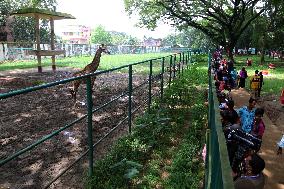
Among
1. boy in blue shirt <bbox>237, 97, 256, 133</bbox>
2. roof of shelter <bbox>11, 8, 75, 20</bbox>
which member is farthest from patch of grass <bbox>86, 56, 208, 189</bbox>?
roof of shelter <bbox>11, 8, 75, 20</bbox>

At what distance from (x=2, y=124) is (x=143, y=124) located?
2846mm

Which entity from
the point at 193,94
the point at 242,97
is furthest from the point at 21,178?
the point at 242,97

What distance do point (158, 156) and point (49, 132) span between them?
2.10 metres

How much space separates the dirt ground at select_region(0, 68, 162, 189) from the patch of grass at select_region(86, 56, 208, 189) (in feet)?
1.09

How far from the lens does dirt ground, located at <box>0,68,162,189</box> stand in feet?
15.4

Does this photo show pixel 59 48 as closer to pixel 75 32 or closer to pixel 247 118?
pixel 247 118

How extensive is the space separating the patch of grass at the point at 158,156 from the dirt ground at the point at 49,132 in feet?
1.09

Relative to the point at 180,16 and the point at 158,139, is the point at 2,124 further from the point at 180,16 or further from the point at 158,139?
the point at 180,16

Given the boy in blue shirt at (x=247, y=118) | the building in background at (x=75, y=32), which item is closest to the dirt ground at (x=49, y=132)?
the boy in blue shirt at (x=247, y=118)

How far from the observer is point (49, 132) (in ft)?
21.1

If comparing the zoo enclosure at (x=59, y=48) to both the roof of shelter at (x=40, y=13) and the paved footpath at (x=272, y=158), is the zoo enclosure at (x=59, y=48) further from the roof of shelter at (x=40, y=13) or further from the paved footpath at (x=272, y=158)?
the paved footpath at (x=272, y=158)

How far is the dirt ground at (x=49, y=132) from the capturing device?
4.68 metres

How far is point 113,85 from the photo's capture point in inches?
512

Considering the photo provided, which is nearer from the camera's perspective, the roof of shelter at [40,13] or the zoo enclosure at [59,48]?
the roof of shelter at [40,13]
